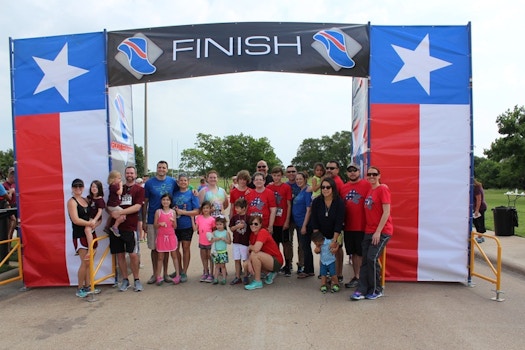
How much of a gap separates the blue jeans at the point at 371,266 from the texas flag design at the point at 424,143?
0.83 metres

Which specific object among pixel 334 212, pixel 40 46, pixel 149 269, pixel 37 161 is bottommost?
pixel 149 269

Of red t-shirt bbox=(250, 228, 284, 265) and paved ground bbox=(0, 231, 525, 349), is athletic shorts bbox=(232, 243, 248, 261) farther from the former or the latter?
paved ground bbox=(0, 231, 525, 349)

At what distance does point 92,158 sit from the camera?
242 inches

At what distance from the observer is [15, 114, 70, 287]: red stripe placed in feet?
20.0

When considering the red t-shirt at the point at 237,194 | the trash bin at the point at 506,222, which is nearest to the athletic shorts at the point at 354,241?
the red t-shirt at the point at 237,194

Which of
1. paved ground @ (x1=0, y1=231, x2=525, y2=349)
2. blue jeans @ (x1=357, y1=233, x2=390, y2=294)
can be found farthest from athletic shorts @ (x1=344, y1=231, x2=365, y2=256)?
paved ground @ (x1=0, y1=231, x2=525, y2=349)

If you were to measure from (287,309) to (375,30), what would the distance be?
4.39m

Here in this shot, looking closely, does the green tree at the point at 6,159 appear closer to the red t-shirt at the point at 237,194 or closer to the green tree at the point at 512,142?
the red t-shirt at the point at 237,194

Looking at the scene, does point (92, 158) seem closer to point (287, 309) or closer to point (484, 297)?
point (287, 309)

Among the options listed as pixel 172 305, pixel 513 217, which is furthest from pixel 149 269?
pixel 513 217

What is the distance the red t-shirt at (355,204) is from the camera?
5691 millimetres

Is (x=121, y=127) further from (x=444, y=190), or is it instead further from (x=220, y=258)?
(x=444, y=190)

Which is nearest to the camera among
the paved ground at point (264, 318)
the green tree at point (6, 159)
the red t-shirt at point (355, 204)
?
the paved ground at point (264, 318)

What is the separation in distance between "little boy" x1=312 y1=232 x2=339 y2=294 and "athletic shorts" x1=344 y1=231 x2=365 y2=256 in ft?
1.23
